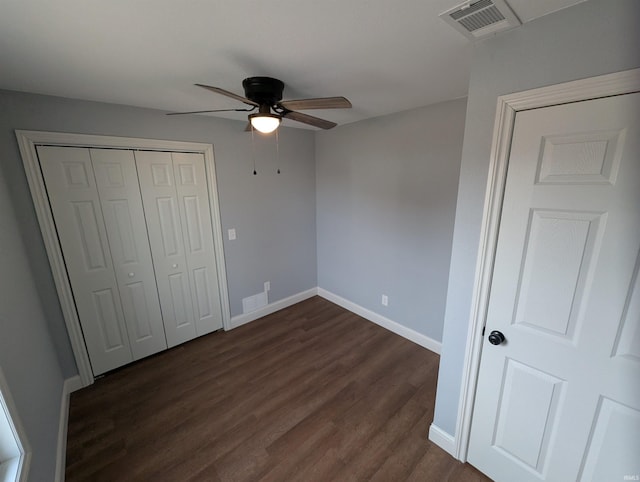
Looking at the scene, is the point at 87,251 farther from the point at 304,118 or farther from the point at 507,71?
the point at 507,71

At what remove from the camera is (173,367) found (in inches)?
96.4

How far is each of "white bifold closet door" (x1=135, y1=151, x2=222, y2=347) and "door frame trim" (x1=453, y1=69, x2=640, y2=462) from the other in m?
2.47

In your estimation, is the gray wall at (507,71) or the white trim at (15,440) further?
the white trim at (15,440)

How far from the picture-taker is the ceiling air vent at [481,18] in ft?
3.12

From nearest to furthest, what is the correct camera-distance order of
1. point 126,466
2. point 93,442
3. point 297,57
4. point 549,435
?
point 549,435 < point 297,57 < point 126,466 < point 93,442

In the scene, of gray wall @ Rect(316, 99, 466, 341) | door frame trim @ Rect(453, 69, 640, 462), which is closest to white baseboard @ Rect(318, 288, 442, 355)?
gray wall @ Rect(316, 99, 466, 341)

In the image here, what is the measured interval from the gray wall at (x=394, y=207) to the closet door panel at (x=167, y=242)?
1.78 meters

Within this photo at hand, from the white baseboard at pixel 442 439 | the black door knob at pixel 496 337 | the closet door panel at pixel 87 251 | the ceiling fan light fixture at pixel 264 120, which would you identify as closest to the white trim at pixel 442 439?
the white baseboard at pixel 442 439

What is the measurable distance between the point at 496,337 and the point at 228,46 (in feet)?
6.53

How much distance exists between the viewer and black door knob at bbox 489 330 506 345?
1.32m

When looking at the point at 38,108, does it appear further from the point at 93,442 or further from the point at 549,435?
the point at 549,435

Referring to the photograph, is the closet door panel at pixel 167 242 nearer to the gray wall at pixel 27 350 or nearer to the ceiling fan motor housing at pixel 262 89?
the gray wall at pixel 27 350

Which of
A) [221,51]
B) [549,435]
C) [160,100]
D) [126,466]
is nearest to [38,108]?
[160,100]

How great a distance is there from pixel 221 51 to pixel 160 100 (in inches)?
42.6
